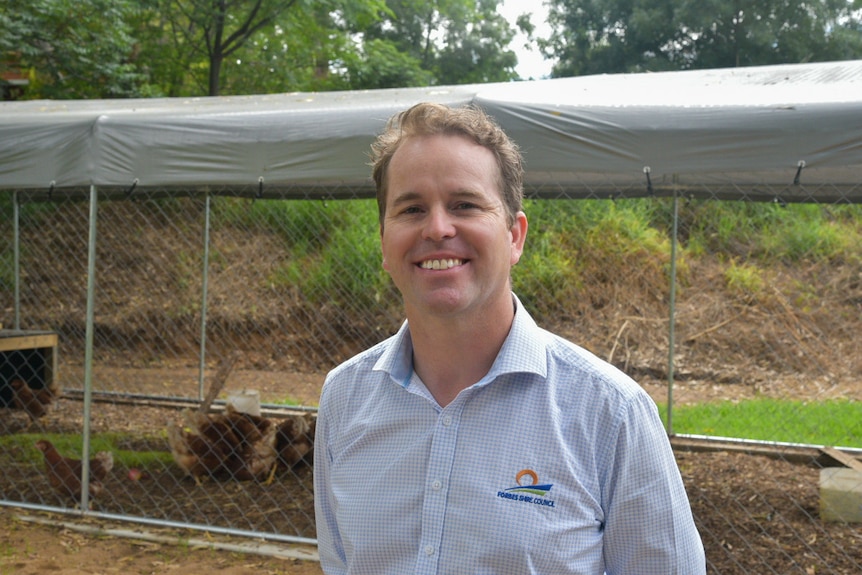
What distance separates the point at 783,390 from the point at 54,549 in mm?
8636

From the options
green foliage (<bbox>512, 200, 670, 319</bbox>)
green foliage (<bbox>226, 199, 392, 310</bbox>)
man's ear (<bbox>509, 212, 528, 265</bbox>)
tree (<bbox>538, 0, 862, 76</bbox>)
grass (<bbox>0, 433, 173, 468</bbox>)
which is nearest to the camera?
man's ear (<bbox>509, 212, 528, 265</bbox>)

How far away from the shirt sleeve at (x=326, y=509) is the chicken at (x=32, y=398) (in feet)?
23.5

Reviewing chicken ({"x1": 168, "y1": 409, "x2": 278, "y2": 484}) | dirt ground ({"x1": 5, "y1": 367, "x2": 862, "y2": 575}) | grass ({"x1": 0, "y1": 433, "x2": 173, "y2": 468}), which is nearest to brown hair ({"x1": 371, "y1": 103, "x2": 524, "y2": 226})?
dirt ground ({"x1": 5, "y1": 367, "x2": 862, "y2": 575})

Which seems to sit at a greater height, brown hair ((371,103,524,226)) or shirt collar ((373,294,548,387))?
brown hair ((371,103,524,226))

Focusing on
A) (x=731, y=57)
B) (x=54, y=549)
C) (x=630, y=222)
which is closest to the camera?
(x=54, y=549)

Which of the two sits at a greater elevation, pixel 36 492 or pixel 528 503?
pixel 528 503

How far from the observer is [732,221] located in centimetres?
1416

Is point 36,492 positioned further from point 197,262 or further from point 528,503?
point 197,262

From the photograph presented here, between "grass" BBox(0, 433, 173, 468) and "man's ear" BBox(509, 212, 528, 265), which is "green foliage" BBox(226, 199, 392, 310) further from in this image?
"man's ear" BBox(509, 212, 528, 265)

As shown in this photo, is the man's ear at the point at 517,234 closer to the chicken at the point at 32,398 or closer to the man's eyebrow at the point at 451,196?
the man's eyebrow at the point at 451,196

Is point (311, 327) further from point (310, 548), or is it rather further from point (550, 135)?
point (550, 135)

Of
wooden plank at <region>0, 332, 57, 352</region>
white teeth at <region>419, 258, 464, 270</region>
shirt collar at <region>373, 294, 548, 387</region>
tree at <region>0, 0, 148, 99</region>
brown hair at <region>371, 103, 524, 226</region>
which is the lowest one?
wooden plank at <region>0, 332, 57, 352</region>

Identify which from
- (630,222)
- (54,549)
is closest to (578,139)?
(54,549)

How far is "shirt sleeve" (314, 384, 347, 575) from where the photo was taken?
1.82 m
